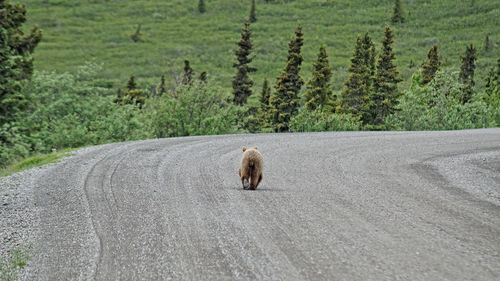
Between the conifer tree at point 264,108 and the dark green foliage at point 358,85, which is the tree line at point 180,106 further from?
the conifer tree at point 264,108

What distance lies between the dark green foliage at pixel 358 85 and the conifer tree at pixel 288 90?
17.5ft

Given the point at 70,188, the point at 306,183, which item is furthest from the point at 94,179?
the point at 306,183

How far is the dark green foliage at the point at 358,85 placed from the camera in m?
42.0

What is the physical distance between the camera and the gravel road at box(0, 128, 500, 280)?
5199 mm

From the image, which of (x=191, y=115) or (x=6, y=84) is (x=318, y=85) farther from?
(x=6, y=84)

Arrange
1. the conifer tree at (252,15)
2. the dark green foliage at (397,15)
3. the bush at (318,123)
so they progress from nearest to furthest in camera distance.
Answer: the bush at (318,123) → the dark green foliage at (397,15) → the conifer tree at (252,15)

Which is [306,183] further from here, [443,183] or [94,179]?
[94,179]

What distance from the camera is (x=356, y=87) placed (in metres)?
42.6

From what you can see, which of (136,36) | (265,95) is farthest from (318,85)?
(136,36)

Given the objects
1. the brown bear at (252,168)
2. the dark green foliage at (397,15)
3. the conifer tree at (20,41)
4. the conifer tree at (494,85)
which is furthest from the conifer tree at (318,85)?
the dark green foliage at (397,15)

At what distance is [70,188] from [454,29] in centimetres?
10115

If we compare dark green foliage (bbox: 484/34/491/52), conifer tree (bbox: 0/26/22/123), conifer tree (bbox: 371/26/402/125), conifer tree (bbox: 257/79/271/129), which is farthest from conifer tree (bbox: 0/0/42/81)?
dark green foliage (bbox: 484/34/491/52)

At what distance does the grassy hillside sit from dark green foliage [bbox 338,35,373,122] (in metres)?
27.3

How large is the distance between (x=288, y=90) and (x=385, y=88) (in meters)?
9.66
